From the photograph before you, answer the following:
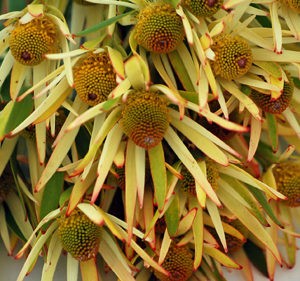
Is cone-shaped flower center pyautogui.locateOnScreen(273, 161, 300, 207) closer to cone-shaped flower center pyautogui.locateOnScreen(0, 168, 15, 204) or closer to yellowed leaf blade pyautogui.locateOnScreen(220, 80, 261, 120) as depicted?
yellowed leaf blade pyautogui.locateOnScreen(220, 80, 261, 120)

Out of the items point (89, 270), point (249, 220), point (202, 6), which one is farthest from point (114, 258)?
point (202, 6)

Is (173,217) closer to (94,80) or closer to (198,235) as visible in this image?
(198,235)

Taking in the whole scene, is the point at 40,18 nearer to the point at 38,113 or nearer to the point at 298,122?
the point at 38,113

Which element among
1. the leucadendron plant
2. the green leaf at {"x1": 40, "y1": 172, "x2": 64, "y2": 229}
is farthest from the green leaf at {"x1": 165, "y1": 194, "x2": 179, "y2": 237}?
the green leaf at {"x1": 40, "y1": 172, "x2": 64, "y2": 229}

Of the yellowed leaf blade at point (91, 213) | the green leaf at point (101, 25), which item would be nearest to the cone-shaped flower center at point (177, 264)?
the yellowed leaf blade at point (91, 213)

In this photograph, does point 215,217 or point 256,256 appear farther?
point 256,256

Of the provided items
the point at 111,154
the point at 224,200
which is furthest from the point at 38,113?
the point at 224,200

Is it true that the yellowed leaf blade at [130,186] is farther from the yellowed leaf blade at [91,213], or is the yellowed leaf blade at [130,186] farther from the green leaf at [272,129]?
the green leaf at [272,129]

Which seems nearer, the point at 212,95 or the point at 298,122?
the point at 212,95
